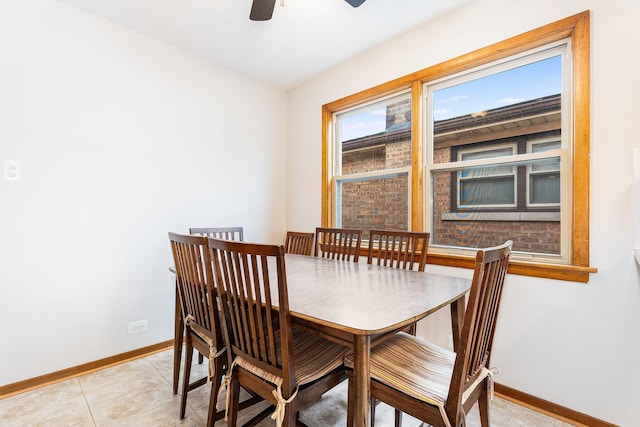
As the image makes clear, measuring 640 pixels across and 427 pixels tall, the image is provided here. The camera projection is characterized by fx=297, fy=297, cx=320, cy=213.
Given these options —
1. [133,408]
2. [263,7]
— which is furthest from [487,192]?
[133,408]

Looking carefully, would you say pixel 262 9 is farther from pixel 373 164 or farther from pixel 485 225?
pixel 485 225

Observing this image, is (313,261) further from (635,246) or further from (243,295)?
(635,246)

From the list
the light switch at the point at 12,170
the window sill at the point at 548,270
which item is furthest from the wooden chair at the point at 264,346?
the light switch at the point at 12,170

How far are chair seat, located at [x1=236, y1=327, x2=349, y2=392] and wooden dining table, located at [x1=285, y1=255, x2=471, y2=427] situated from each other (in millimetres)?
187

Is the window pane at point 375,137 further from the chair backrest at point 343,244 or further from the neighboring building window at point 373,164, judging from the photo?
the chair backrest at point 343,244

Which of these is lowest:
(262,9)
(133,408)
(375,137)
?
(133,408)

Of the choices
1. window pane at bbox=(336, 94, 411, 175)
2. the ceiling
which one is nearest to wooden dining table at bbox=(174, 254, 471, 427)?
window pane at bbox=(336, 94, 411, 175)

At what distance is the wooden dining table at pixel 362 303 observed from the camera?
3.42ft

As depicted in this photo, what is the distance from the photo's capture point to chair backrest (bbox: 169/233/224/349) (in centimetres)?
140

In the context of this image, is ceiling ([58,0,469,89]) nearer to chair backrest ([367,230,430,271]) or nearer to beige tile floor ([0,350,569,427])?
chair backrest ([367,230,430,271])

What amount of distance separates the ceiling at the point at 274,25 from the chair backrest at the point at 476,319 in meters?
1.97

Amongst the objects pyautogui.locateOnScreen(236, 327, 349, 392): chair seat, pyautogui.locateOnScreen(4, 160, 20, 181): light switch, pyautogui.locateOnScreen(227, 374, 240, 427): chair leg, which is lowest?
pyautogui.locateOnScreen(227, 374, 240, 427): chair leg

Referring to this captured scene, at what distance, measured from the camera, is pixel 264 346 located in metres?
1.19

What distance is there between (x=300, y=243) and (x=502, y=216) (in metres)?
1.62
